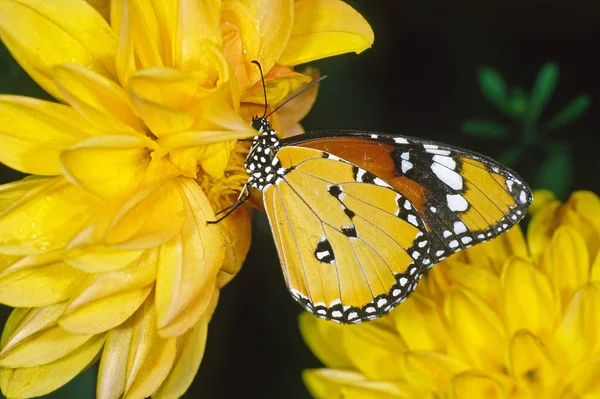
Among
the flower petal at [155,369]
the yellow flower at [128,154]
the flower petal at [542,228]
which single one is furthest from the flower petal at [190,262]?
the flower petal at [542,228]

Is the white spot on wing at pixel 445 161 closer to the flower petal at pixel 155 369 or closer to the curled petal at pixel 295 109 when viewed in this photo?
the curled petal at pixel 295 109

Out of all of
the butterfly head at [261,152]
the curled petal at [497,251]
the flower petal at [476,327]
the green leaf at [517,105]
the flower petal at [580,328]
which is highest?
the green leaf at [517,105]

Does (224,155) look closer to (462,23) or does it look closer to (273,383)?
(273,383)

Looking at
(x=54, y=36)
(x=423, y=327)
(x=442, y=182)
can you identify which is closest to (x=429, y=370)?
(x=423, y=327)

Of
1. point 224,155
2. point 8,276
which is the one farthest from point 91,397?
point 224,155

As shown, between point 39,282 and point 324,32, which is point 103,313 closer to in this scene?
point 39,282

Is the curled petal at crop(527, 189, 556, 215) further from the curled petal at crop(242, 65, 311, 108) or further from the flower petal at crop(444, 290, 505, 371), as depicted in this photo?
the curled petal at crop(242, 65, 311, 108)
